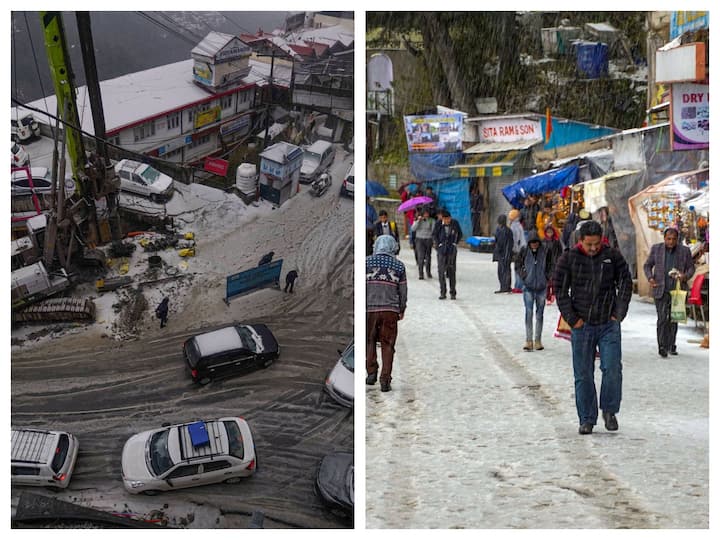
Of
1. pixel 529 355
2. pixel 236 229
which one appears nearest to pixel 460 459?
pixel 236 229

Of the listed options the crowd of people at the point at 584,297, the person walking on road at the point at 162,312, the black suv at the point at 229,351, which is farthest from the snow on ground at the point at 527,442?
the person walking on road at the point at 162,312

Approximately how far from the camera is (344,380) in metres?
3.14

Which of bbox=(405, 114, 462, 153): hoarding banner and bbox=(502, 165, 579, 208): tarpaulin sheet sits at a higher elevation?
bbox=(405, 114, 462, 153): hoarding banner

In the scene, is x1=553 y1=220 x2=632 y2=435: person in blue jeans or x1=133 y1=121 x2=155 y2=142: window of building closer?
x1=133 y1=121 x2=155 y2=142: window of building

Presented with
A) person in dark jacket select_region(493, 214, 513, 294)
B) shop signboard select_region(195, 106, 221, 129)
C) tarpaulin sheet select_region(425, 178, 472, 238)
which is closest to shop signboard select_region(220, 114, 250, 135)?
shop signboard select_region(195, 106, 221, 129)

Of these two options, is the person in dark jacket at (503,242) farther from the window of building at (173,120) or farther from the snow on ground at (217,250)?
the window of building at (173,120)

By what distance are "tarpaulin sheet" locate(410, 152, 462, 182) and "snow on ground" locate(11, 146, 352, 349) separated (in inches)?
397

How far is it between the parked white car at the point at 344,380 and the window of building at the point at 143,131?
0.99 m

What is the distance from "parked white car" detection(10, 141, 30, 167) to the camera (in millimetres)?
3029

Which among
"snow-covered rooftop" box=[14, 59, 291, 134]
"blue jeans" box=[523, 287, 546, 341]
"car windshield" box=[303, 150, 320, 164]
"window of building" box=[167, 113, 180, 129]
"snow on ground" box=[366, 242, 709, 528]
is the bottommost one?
"snow on ground" box=[366, 242, 709, 528]

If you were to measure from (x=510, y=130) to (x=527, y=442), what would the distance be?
391 inches

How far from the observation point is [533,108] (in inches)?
669

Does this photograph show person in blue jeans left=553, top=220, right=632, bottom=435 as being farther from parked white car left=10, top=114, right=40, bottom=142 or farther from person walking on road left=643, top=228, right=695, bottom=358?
parked white car left=10, top=114, right=40, bottom=142

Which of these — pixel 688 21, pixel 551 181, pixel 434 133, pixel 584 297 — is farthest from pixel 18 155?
pixel 434 133
